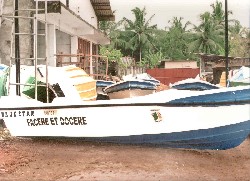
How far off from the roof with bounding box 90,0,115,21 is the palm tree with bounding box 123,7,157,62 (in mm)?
24738

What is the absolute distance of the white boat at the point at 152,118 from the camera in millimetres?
6961

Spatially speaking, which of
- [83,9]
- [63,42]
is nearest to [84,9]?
[83,9]

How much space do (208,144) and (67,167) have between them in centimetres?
297

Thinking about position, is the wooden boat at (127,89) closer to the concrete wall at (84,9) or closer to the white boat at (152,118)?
the white boat at (152,118)

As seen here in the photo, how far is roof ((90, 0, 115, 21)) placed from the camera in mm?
22125

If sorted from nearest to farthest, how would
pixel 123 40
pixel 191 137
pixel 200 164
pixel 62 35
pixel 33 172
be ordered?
pixel 33 172, pixel 200 164, pixel 191 137, pixel 62 35, pixel 123 40

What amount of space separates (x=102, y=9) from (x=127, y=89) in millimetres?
14609

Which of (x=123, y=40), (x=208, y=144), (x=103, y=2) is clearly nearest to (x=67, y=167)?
(x=208, y=144)

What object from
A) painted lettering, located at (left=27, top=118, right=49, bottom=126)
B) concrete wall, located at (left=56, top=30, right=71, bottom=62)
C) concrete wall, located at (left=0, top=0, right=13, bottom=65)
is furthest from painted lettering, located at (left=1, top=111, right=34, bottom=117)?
concrete wall, located at (left=56, top=30, right=71, bottom=62)

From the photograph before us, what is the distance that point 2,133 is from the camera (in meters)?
8.68

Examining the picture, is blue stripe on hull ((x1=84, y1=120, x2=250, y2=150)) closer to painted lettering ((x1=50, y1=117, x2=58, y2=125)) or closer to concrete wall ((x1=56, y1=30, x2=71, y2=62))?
painted lettering ((x1=50, y1=117, x2=58, y2=125))

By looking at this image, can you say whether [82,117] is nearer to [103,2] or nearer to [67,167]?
[67,167]

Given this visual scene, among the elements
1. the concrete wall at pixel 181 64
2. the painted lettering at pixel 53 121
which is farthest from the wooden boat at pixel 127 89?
the concrete wall at pixel 181 64

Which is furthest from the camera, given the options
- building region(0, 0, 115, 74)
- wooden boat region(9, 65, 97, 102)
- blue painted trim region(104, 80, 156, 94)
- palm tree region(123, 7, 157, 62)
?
palm tree region(123, 7, 157, 62)
